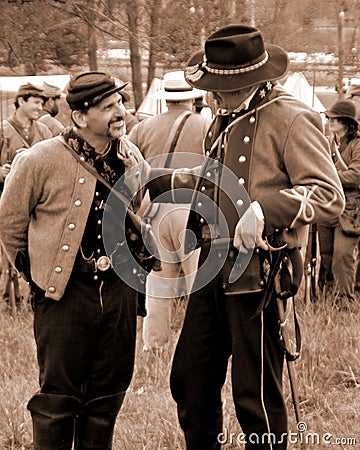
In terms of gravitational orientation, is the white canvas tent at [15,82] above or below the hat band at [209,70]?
below

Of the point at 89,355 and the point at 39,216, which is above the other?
the point at 39,216

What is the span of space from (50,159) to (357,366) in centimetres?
274

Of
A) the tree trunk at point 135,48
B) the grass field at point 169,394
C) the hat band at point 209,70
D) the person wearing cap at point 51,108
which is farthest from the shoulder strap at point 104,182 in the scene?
the person wearing cap at point 51,108

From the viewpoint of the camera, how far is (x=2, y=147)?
26.6ft

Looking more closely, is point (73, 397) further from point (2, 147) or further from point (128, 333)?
point (2, 147)

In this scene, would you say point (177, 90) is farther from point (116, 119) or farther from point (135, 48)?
point (135, 48)

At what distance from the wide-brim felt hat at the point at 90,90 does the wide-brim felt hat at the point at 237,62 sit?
0.39 meters

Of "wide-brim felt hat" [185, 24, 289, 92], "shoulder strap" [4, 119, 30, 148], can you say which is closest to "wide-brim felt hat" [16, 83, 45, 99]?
"shoulder strap" [4, 119, 30, 148]

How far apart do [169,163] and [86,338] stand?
219cm

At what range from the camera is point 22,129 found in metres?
8.37

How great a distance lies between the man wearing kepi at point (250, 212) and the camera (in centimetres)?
365

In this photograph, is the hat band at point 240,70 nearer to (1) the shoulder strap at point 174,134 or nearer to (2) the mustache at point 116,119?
(2) the mustache at point 116,119

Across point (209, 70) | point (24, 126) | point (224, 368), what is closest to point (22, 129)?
point (24, 126)

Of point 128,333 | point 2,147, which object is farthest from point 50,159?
point 2,147
